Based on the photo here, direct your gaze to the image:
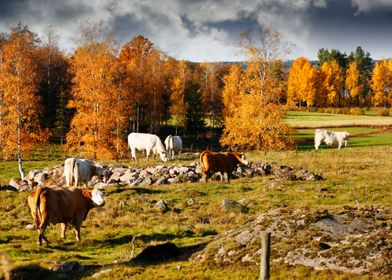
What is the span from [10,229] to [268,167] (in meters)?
16.7

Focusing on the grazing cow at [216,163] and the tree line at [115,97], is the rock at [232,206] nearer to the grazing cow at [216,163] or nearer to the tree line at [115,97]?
the grazing cow at [216,163]

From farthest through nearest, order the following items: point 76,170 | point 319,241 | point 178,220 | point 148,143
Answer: point 148,143 → point 76,170 → point 178,220 → point 319,241

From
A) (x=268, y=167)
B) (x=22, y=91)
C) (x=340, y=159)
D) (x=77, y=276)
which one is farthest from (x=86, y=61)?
(x=77, y=276)

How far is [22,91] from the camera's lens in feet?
110

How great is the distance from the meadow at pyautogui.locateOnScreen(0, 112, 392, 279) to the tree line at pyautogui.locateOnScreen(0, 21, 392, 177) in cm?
807

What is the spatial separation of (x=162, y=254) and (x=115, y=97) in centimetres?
2912

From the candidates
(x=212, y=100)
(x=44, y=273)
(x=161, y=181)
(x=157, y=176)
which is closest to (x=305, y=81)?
(x=212, y=100)

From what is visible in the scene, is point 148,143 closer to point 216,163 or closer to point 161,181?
point 161,181

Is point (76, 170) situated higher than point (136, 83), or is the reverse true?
point (136, 83)

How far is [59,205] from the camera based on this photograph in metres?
14.1

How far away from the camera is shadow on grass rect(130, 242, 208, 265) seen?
11.0 meters

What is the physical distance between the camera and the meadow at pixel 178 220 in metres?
9.89

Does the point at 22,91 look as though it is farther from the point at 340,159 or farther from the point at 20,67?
the point at 340,159

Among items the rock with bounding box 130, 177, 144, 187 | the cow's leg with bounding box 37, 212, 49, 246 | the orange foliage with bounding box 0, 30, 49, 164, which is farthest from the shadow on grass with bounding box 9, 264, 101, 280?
the orange foliage with bounding box 0, 30, 49, 164
